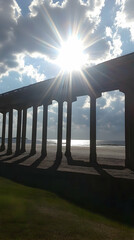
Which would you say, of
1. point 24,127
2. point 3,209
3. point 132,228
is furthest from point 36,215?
point 24,127

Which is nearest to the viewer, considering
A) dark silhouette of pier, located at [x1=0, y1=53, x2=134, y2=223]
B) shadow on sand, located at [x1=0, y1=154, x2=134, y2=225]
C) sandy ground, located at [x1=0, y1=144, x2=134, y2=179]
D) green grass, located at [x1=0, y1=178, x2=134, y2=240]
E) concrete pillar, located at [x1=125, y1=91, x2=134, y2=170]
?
green grass, located at [x1=0, y1=178, x2=134, y2=240]

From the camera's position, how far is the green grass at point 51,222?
6.03 m

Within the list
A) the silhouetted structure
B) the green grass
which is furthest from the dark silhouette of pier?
the green grass

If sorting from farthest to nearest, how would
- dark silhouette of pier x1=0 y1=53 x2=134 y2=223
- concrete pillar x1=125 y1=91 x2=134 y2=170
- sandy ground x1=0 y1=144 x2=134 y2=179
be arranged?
1. concrete pillar x1=125 y1=91 x2=134 y2=170
2. sandy ground x1=0 y1=144 x2=134 y2=179
3. dark silhouette of pier x1=0 y1=53 x2=134 y2=223

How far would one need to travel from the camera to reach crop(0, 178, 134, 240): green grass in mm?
6031

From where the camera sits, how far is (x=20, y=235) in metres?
5.79

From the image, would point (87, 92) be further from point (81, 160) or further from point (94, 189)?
point (94, 189)

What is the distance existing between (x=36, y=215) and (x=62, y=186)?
6.11 meters

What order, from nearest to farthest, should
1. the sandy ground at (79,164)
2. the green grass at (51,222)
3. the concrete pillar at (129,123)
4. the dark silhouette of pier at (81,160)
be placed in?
the green grass at (51,222) → the dark silhouette of pier at (81,160) → the sandy ground at (79,164) → the concrete pillar at (129,123)

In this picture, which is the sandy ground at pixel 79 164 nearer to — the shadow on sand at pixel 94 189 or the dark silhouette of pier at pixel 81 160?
the dark silhouette of pier at pixel 81 160

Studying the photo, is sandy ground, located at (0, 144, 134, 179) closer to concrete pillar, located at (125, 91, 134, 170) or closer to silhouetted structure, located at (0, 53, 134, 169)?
concrete pillar, located at (125, 91, 134, 170)

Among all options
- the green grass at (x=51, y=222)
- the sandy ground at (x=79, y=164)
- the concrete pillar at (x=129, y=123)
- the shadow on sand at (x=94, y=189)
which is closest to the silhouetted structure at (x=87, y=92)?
the concrete pillar at (x=129, y=123)

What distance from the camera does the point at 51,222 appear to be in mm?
6930

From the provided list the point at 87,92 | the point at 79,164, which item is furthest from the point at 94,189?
the point at 87,92
